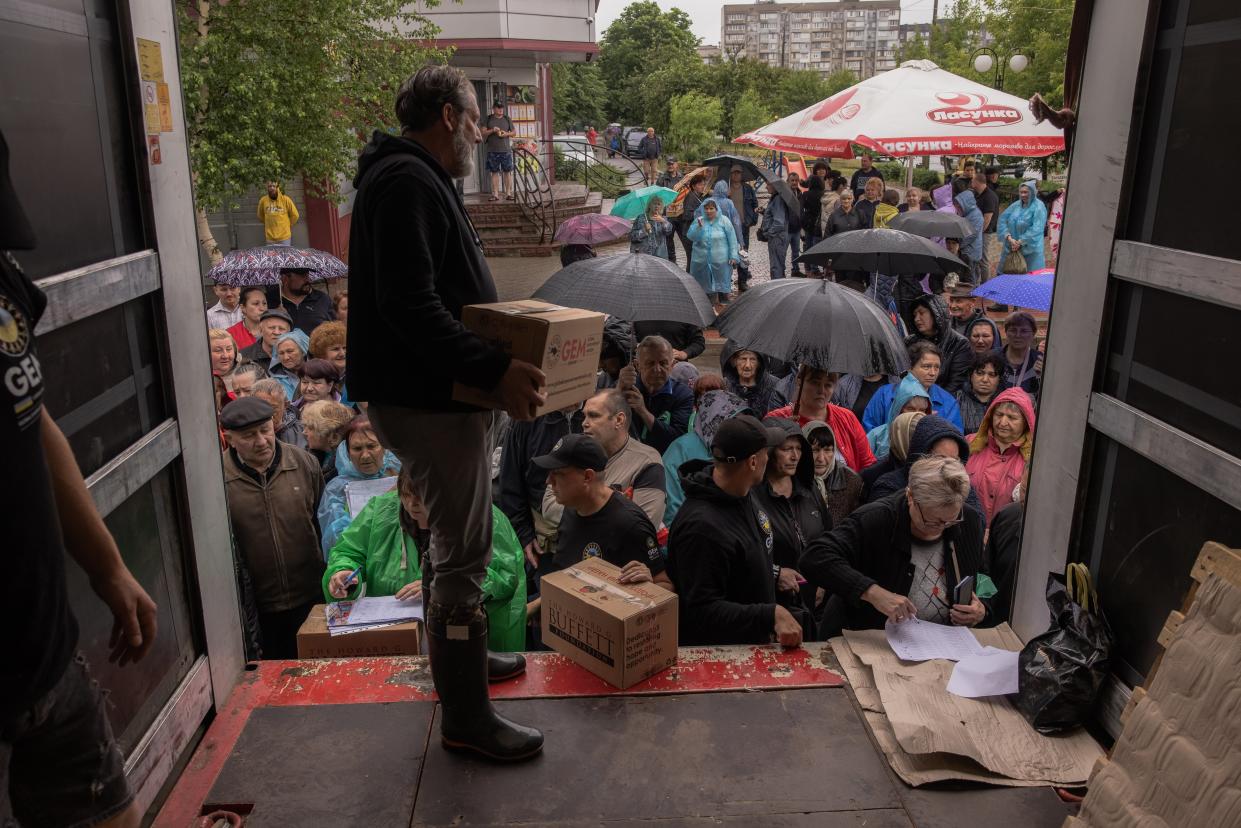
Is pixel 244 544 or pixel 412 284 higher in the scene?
pixel 412 284

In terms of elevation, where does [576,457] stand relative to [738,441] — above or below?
below

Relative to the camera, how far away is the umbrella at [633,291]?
21.8ft

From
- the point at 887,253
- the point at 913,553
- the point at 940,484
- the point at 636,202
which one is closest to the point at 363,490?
the point at 913,553

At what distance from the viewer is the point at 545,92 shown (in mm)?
32719

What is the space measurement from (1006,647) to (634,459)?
222cm

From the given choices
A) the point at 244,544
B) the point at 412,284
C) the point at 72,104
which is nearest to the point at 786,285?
the point at 244,544

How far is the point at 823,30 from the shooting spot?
19638 cm

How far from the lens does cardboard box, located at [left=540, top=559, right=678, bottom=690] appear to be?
3.56 m

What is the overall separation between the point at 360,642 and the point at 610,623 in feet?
3.81

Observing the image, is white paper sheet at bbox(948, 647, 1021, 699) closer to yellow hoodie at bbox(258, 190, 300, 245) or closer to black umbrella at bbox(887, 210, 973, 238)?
black umbrella at bbox(887, 210, 973, 238)

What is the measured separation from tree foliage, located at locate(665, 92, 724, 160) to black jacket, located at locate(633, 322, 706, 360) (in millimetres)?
33681

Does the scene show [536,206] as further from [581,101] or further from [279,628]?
[581,101]

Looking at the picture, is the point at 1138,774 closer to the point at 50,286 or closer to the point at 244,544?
the point at 50,286

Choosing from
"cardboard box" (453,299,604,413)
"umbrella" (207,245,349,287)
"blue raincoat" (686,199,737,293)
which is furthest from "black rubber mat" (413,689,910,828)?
"blue raincoat" (686,199,737,293)
